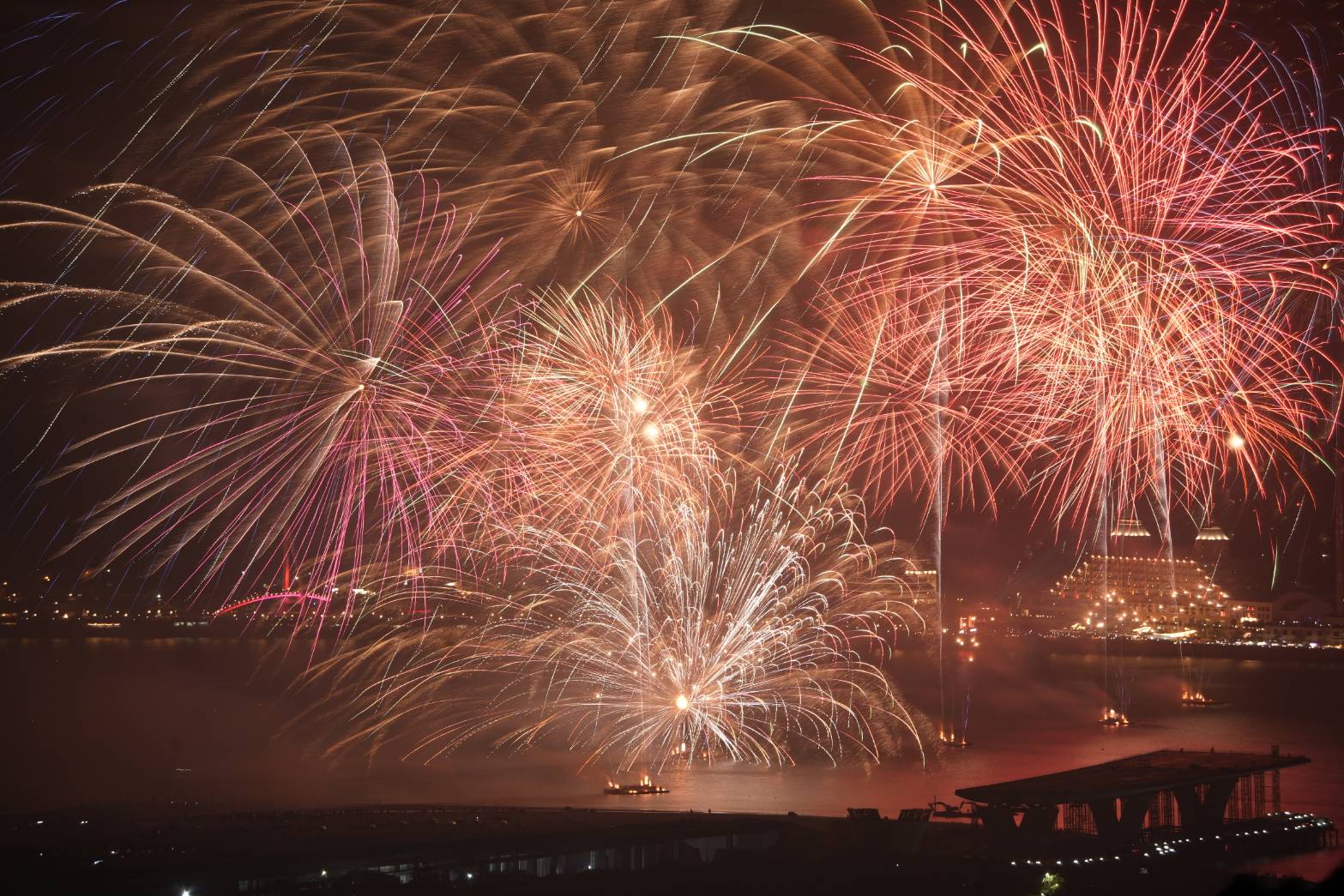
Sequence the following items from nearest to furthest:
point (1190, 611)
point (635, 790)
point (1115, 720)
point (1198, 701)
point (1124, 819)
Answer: point (1124, 819) → point (635, 790) → point (1115, 720) → point (1198, 701) → point (1190, 611)

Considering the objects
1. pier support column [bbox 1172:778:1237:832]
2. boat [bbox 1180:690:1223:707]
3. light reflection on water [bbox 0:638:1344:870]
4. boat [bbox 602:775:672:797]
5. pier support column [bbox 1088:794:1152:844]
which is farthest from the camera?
boat [bbox 1180:690:1223:707]

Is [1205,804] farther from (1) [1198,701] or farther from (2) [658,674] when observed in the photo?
(1) [1198,701]

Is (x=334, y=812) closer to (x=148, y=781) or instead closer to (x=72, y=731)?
(x=148, y=781)

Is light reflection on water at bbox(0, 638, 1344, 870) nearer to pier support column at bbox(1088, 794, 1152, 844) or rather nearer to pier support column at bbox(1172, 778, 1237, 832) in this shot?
pier support column at bbox(1172, 778, 1237, 832)

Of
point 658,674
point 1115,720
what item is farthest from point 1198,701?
point 658,674

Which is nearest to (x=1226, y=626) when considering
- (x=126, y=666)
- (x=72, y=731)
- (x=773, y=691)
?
(x=773, y=691)

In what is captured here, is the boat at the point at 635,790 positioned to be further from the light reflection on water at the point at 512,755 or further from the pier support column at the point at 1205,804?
the pier support column at the point at 1205,804

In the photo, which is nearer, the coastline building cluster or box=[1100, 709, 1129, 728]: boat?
box=[1100, 709, 1129, 728]: boat

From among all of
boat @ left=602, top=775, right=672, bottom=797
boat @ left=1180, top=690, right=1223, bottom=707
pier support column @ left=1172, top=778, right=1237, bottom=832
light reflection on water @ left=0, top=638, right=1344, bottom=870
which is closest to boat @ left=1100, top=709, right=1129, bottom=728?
light reflection on water @ left=0, top=638, right=1344, bottom=870

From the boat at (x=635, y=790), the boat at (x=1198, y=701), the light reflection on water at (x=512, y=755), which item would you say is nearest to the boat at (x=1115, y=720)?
the light reflection on water at (x=512, y=755)
